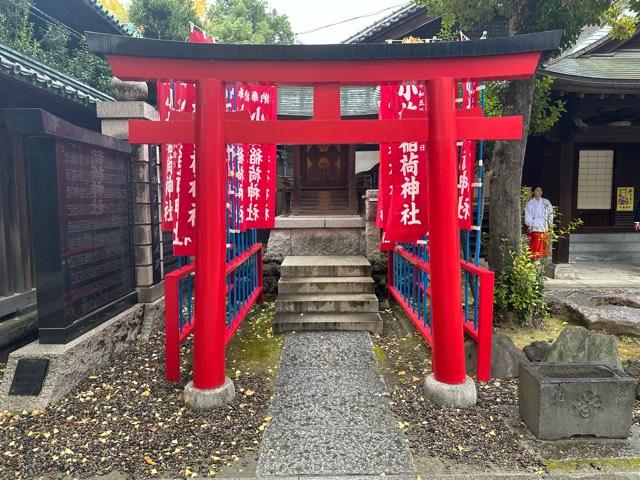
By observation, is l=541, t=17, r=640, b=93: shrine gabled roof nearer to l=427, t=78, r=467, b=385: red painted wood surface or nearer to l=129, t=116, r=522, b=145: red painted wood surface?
l=129, t=116, r=522, b=145: red painted wood surface

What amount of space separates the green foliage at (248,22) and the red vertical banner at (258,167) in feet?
74.6

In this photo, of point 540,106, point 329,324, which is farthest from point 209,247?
point 540,106

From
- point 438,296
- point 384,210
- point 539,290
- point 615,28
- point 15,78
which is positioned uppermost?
point 615,28

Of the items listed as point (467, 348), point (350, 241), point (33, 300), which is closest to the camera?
point (467, 348)

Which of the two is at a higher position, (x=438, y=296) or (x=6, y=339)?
(x=438, y=296)

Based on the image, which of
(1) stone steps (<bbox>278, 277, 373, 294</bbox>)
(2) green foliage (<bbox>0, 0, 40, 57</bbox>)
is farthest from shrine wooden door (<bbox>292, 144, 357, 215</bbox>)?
(2) green foliage (<bbox>0, 0, 40, 57</bbox>)

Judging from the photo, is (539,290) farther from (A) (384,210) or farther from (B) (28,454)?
(B) (28,454)

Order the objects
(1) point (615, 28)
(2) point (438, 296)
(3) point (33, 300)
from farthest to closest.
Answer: (1) point (615, 28) < (3) point (33, 300) < (2) point (438, 296)

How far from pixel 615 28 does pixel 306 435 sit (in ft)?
22.5

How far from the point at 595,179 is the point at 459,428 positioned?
34.8 feet

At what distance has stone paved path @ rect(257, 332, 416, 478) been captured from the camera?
10.1 ft

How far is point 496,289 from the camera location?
18.9ft

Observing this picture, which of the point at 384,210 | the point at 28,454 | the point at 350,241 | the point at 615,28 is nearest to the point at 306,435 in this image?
the point at 28,454

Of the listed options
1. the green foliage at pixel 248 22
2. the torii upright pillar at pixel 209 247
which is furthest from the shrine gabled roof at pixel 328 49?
the green foliage at pixel 248 22
